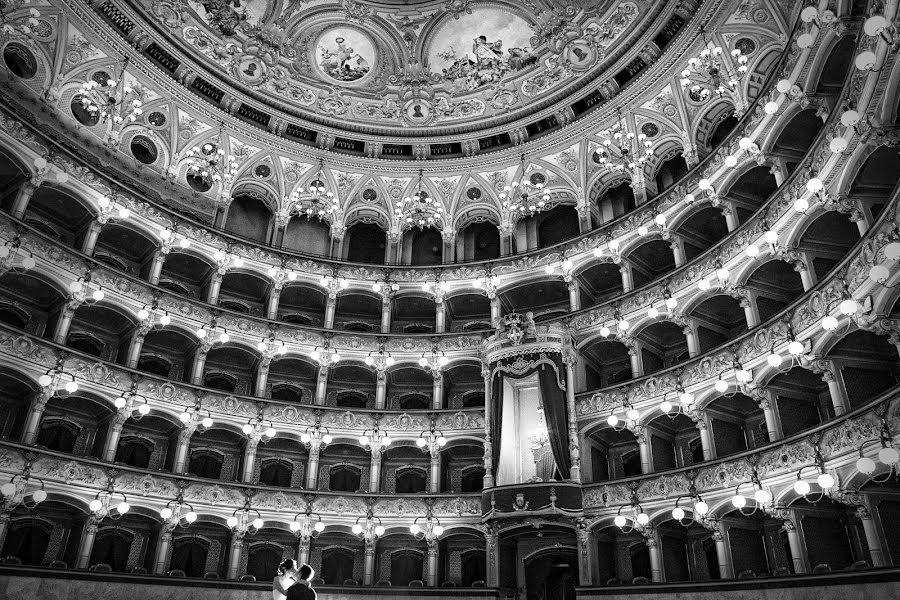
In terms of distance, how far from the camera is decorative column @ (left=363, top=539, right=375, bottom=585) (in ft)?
85.3

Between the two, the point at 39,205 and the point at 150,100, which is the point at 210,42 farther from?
the point at 39,205

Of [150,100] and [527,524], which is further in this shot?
A: [150,100]

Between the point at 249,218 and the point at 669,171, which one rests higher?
the point at 669,171

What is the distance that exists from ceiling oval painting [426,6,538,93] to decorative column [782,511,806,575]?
845 inches

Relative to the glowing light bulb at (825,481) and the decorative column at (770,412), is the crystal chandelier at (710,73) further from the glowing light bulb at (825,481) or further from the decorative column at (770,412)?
the glowing light bulb at (825,481)

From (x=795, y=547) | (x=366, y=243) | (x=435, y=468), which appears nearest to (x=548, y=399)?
(x=435, y=468)

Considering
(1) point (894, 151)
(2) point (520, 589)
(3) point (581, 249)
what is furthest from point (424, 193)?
(1) point (894, 151)

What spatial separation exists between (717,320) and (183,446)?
21.4 meters

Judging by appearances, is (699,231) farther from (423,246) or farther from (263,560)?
(263,560)

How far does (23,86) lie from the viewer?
25.7 meters

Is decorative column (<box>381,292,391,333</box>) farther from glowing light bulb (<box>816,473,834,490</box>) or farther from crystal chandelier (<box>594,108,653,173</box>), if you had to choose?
glowing light bulb (<box>816,473,834,490</box>)

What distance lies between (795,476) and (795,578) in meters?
2.76

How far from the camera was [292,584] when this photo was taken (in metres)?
10.7

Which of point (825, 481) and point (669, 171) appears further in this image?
point (669, 171)
